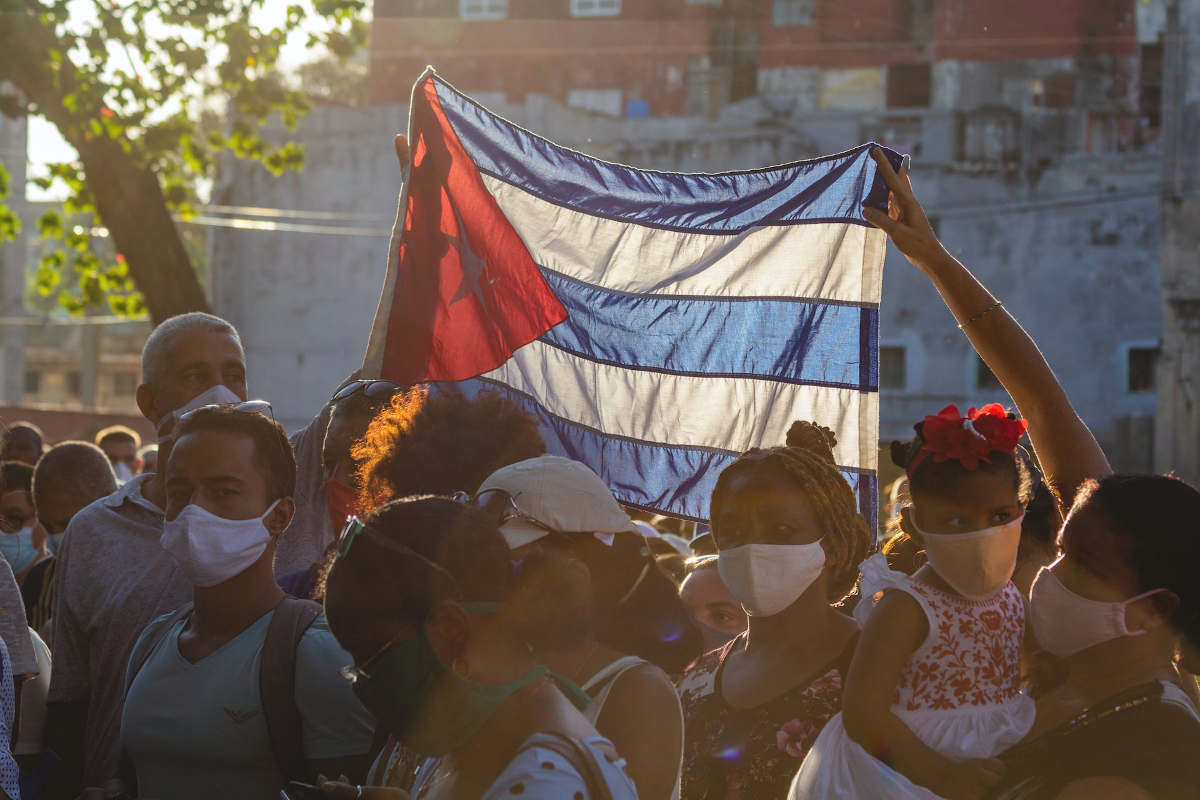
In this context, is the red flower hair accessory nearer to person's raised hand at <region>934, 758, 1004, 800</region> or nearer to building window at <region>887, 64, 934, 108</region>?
person's raised hand at <region>934, 758, 1004, 800</region>

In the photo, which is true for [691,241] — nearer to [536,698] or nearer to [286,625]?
[286,625]

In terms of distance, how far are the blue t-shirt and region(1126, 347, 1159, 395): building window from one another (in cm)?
3100

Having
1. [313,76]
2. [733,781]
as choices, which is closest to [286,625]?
[733,781]

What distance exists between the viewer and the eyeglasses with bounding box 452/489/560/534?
296cm

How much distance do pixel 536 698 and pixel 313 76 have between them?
50.5m

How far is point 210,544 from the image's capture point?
3461 millimetres

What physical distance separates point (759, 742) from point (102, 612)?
2072 mm

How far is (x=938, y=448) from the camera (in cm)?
321

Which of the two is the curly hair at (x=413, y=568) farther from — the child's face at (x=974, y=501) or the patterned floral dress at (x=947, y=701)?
the child's face at (x=974, y=501)

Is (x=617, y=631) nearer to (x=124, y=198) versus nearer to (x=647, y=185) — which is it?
(x=647, y=185)

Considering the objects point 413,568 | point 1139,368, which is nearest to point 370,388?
point 413,568

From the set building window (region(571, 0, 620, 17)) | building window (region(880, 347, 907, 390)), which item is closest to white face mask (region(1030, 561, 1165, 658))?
building window (region(880, 347, 907, 390))

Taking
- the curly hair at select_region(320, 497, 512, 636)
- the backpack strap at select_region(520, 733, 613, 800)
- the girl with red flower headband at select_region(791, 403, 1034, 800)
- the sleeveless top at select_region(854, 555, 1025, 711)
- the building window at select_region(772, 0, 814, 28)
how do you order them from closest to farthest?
1. the backpack strap at select_region(520, 733, 613, 800)
2. the curly hair at select_region(320, 497, 512, 636)
3. the girl with red flower headband at select_region(791, 403, 1034, 800)
4. the sleeveless top at select_region(854, 555, 1025, 711)
5. the building window at select_region(772, 0, 814, 28)

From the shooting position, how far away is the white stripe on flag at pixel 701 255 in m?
4.45
